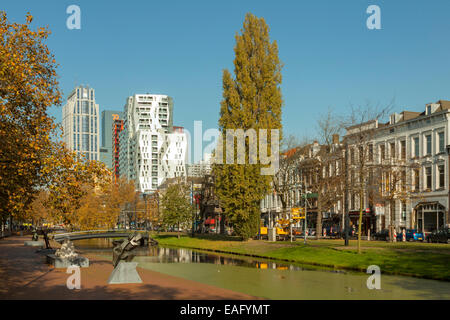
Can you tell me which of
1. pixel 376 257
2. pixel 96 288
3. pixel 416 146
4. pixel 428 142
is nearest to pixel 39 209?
pixel 416 146

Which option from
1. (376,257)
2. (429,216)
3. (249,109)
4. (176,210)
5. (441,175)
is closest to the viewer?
(376,257)

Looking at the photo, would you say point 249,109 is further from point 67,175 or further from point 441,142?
point 67,175

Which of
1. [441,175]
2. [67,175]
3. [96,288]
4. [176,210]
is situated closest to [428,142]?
[441,175]

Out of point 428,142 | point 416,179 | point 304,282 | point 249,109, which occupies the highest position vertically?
point 249,109

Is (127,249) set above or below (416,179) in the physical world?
below

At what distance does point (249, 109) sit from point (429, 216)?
24388 millimetres

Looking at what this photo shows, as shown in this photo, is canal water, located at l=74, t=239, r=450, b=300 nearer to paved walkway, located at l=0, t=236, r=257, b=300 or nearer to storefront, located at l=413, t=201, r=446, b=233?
paved walkway, located at l=0, t=236, r=257, b=300

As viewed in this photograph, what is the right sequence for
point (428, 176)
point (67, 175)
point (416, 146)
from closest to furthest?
1. point (67, 175)
2. point (428, 176)
3. point (416, 146)

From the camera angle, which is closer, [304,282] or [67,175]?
[67,175]

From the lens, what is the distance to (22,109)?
24719 millimetres

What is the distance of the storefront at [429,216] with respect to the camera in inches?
2195

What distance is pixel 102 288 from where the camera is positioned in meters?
19.7

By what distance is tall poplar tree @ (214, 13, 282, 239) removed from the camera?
5241cm
